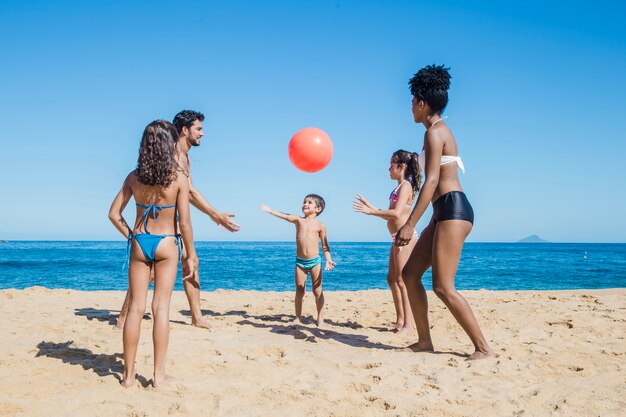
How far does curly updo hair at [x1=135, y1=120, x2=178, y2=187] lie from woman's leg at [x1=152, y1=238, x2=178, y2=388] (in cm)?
50

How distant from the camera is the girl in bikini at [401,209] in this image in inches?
242

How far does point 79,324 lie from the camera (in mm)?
6094

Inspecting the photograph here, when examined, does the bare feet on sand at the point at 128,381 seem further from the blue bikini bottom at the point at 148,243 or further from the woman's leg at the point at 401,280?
the woman's leg at the point at 401,280

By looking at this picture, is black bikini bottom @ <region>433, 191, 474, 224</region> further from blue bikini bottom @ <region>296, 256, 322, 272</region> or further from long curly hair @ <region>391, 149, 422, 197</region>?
blue bikini bottom @ <region>296, 256, 322, 272</region>

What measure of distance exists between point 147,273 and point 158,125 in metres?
1.19

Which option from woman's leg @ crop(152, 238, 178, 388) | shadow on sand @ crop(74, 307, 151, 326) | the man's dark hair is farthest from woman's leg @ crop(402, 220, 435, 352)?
shadow on sand @ crop(74, 307, 151, 326)

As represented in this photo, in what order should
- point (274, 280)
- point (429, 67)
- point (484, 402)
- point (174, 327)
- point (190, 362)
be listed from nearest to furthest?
point (484, 402)
point (190, 362)
point (429, 67)
point (174, 327)
point (274, 280)

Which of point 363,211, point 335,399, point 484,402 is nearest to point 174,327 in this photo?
point 363,211

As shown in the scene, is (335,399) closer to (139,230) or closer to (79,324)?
(139,230)

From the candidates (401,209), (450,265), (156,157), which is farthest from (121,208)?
(401,209)

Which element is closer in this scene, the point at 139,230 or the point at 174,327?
the point at 139,230

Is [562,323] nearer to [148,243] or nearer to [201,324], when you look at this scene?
[201,324]

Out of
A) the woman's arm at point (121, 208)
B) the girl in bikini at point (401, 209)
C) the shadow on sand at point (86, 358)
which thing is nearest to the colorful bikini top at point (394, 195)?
the girl in bikini at point (401, 209)

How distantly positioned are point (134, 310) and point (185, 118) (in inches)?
112
